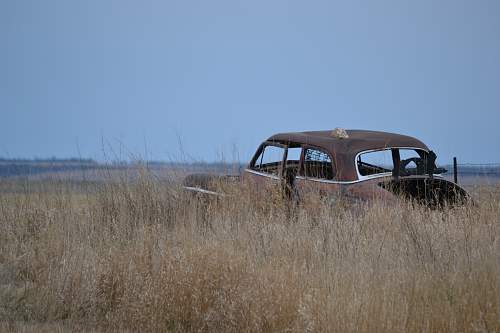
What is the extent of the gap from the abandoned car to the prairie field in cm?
30

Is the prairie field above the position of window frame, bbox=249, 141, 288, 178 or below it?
below

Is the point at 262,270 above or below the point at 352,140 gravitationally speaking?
below

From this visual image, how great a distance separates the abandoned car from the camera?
11.0 metres

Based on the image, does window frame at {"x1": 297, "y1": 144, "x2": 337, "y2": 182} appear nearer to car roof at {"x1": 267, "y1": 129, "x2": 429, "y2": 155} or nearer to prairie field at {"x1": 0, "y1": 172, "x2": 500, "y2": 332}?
car roof at {"x1": 267, "y1": 129, "x2": 429, "y2": 155}

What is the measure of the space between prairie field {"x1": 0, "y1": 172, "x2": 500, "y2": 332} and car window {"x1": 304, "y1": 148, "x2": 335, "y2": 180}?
0.82 metres

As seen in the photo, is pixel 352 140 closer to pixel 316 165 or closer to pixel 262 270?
pixel 316 165

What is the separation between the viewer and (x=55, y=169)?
15219mm

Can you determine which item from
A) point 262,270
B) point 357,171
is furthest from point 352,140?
point 262,270

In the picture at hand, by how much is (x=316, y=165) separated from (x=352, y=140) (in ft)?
2.90

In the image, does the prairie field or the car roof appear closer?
the prairie field

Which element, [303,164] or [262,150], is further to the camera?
[262,150]

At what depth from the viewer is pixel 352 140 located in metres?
11.6

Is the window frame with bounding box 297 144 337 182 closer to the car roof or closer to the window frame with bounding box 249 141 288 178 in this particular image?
the car roof

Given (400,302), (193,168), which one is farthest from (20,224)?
(400,302)
